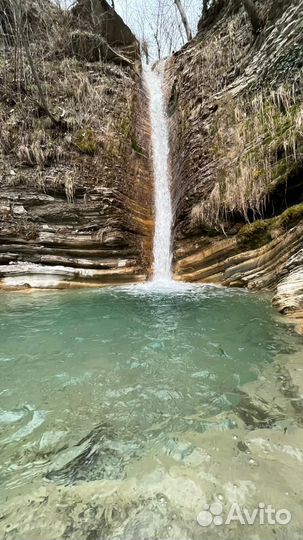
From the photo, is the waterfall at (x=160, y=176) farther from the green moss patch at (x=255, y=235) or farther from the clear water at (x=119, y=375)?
the clear water at (x=119, y=375)

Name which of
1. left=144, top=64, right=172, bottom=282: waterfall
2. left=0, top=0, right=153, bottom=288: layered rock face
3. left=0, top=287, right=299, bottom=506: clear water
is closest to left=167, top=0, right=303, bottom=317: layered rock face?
left=144, top=64, right=172, bottom=282: waterfall

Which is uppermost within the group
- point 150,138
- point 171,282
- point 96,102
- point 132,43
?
point 132,43

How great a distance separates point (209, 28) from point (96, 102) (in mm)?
5385

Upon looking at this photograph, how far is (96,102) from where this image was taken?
11.1 metres

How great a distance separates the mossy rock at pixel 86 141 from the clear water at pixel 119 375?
6494 millimetres

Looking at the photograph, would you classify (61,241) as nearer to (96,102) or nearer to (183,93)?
(96,102)

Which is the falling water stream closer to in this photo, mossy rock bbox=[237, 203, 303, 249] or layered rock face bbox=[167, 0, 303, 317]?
layered rock face bbox=[167, 0, 303, 317]

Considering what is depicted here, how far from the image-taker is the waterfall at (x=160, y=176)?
8.79 m

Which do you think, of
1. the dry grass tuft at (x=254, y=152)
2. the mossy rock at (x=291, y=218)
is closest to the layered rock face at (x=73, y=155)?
the dry grass tuft at (x=254, y=152)

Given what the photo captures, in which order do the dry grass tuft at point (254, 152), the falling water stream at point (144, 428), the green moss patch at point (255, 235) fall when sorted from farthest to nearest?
1. the dry grass tuft at point (254, 152)
2. the green moss patch at point (255, 235)
3. the falling water stream at point (144, 428)

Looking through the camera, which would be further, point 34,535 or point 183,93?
point 183,93

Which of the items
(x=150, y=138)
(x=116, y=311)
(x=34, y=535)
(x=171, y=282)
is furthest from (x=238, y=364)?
(x=150, y=138)

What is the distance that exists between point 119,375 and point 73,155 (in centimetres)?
857

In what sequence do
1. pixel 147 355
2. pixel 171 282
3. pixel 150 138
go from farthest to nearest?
pixel 150 138 → pixel 171 282 → pixel 147 355
